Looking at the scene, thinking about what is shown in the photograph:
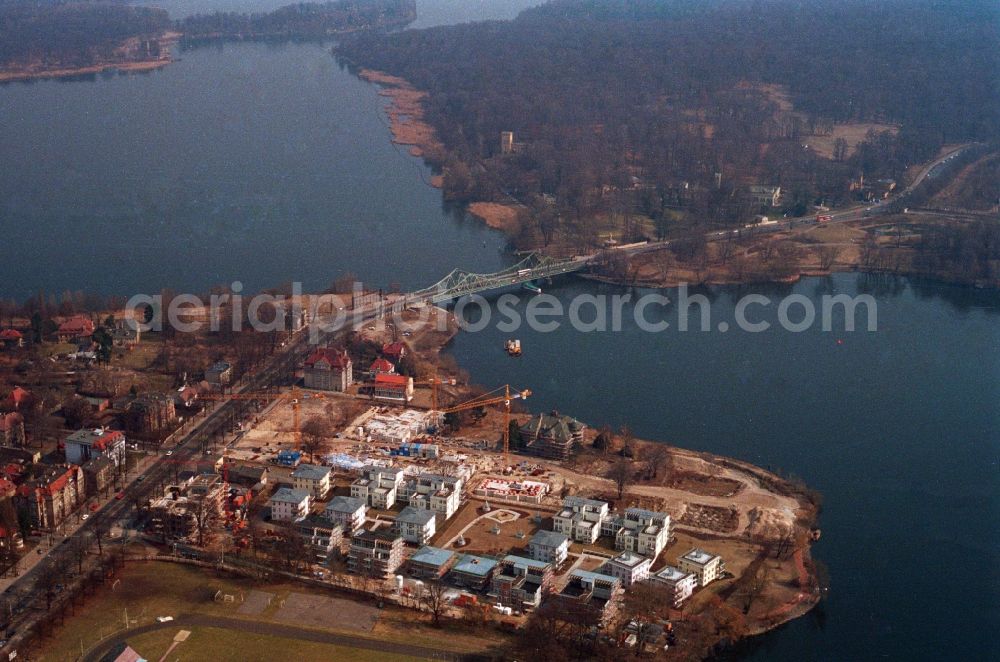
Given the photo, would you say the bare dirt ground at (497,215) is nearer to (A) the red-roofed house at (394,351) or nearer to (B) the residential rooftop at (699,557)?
(A) the red-roofed house at (394,351)

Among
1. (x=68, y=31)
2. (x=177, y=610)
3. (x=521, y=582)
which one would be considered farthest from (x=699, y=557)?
(x=68, y=31)

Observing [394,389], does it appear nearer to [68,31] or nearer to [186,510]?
[186,510]

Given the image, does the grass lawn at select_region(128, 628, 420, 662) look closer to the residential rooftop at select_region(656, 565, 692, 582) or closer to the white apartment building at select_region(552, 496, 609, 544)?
the residential rooftop at select_region(656, 565, 692, 582)

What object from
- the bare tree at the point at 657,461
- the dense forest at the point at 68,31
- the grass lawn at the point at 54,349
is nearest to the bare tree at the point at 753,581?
the bare tree at the point at 657,461

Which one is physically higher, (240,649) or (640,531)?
(640,531)

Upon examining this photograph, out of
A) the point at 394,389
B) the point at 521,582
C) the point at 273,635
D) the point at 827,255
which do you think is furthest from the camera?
the point at 827,255

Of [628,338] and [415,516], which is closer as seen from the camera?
[415,516]

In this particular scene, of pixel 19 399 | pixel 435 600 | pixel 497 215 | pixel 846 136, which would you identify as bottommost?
pixel 435 600
